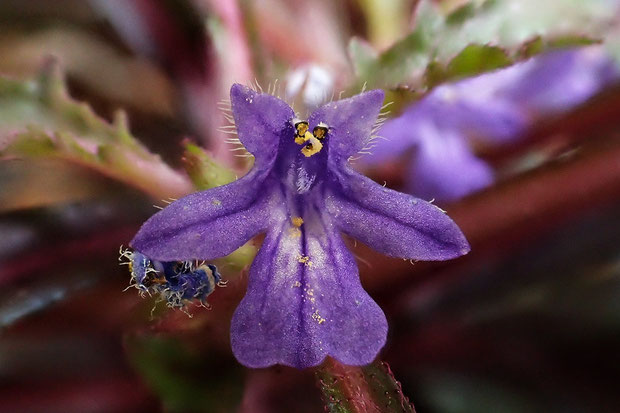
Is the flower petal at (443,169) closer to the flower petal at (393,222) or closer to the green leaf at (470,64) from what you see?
the green leaf at (470,64)

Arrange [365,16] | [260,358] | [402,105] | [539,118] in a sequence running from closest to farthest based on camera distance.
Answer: [260,358], [402,105], [539,118], [365,16]

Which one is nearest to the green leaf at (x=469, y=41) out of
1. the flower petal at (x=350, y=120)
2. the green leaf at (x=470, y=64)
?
the green leaf at (x=470, y=64)

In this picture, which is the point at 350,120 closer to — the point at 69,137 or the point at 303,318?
the point at 303,318

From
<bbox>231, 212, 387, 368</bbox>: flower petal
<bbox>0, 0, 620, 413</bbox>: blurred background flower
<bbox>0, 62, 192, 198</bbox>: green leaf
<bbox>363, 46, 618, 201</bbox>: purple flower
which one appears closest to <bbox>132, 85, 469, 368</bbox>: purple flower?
<bbox>231, 212, 387, 368</bbox>: flower petal

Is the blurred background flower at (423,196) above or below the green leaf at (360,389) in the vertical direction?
above

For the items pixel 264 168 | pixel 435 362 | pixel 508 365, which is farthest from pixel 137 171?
pixel 508 365

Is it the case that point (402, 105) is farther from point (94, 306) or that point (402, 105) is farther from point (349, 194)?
point (94, 306)

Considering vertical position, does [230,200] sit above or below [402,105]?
below
